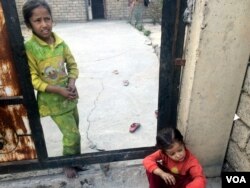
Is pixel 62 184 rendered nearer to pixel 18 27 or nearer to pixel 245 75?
pixel 18 27

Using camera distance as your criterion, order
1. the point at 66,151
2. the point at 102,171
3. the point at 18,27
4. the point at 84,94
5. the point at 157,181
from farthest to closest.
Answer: the point at 84,94 < the point at 102,171 < the point at 66,151 < the point at 157,181 < the point at 18,27

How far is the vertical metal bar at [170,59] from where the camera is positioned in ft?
6.00

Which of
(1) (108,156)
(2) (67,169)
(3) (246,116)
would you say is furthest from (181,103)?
(2) (67,169)

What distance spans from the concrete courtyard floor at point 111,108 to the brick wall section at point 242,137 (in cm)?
29

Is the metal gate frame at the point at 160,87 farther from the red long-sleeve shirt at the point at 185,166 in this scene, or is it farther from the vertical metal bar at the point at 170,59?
the red long-sleeve shirt at the point at 185,166

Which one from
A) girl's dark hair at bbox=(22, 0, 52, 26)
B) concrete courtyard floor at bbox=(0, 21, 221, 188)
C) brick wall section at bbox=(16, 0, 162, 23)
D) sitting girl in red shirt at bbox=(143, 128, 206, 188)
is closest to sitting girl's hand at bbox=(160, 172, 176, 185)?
sitting girl in red shirt at bbox=(143, 128, 206, 188)

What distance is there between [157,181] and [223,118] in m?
0.75

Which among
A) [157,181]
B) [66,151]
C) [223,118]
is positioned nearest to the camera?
[157,181]

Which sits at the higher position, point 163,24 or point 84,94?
point 163,24

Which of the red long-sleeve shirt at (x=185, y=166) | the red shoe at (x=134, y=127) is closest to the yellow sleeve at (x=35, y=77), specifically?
the red long-sleeve shirt at (x=185, y=166)

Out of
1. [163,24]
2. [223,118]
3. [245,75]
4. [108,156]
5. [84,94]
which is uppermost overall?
[163,24]

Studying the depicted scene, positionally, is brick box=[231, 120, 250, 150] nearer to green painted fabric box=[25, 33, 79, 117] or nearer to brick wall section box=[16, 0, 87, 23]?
green painted fabric box=[25, 33, 79, 117]

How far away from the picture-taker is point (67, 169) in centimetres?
249

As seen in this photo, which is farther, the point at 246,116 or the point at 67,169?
the point at 67,169
